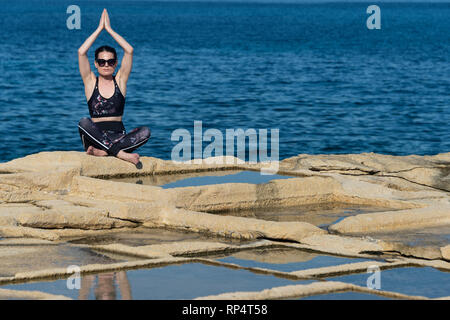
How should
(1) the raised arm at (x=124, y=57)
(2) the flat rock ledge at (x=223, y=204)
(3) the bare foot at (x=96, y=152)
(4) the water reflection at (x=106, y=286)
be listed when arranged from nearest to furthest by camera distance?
(4) the water reflection at (x=106, y=286) < (2) the flat rock ledge at (x=223, y=204) < (1) the raised arm at (x=124, y=57) < (3) the bare foot at (x=96, y=152)

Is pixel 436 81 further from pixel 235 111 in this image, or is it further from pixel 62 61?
pixel 62 61

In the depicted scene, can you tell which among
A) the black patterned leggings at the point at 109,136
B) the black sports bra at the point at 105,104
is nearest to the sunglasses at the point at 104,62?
the black sports bra at the point at 105,104

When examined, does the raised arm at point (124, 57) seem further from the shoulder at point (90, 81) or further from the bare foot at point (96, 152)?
the bare foot at point (96, 152)

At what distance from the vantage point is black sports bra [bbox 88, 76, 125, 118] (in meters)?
9.05

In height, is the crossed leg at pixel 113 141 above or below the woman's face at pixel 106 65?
below

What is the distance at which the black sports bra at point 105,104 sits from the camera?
9.05m

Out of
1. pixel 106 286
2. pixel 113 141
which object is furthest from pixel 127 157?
pixel 106 286

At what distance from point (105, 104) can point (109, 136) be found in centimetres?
32

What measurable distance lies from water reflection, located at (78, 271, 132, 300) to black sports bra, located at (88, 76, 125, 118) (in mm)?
3387

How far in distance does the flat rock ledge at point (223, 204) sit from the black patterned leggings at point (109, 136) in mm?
211

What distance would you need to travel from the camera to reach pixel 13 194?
331 inches

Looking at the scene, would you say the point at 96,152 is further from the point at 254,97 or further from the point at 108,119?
the point at 254,97

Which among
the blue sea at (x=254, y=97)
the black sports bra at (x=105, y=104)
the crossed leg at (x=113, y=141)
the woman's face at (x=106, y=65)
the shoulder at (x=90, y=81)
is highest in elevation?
the woman's face at (x=106, y=65)

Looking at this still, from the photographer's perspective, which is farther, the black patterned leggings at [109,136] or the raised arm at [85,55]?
the black patterned leggings at [109,136]
